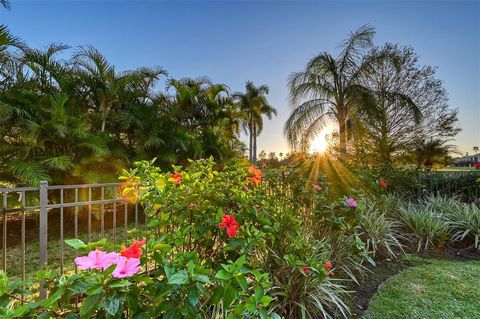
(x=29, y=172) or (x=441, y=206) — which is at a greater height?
(x=29, y=172)

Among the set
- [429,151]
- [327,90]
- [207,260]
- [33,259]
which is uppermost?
[327,90]

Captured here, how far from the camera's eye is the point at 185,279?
1042 millimetres

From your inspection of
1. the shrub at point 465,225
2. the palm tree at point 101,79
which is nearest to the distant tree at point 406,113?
the shrub at point 465,225

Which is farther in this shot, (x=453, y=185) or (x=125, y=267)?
(x=453, y=185)

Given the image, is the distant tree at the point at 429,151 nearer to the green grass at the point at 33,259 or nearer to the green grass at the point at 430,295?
the green grass at the point at 430,295

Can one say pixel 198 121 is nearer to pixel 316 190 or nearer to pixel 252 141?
pixel 316 190

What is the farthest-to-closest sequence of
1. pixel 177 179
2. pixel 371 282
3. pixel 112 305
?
pixel 371 282
pixel 177 179
pixel 112 305

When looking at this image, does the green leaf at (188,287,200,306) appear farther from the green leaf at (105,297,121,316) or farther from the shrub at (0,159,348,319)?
the green leaf at (105,297,121,316)

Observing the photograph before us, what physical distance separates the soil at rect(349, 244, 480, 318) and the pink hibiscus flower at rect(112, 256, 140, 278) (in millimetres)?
2128

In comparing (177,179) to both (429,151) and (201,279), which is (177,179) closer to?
(201,279)

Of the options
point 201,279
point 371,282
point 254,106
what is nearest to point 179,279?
point 201,279

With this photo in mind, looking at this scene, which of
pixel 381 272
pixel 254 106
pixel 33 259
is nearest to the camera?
pixel 381 272

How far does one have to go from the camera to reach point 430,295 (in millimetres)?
2650

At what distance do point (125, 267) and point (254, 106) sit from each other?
76.0ft
